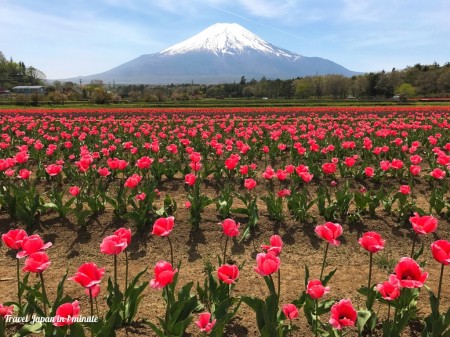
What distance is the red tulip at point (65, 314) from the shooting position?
2641 mm

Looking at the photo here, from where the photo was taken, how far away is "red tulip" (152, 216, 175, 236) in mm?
3602

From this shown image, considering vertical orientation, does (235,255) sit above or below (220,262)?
below

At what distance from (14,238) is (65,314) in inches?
44.1

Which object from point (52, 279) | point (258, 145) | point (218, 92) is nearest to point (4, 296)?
point (52, 279)

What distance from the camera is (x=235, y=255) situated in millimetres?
5727

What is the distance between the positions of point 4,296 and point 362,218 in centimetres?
571

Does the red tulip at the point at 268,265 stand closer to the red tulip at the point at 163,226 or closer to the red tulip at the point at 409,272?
the red tulip at the point at 409,272

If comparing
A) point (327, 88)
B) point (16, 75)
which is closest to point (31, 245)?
point (327, 88)

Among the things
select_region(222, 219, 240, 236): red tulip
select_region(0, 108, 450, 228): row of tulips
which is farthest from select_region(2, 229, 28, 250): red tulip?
select_region(0, 108, 450, 228): row of tulips

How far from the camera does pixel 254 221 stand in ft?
20.5

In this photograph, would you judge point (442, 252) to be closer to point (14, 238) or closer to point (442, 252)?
point (442, 252)

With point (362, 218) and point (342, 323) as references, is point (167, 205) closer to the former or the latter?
point (362, 218)

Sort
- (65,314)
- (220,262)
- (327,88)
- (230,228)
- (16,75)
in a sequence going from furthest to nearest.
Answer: (16,75), (327,88), (220,262), (230,228), (65,314)

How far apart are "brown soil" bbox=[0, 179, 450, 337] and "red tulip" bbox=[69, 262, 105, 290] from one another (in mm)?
1276
